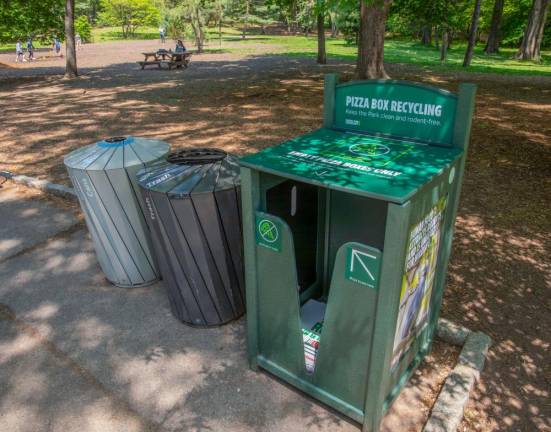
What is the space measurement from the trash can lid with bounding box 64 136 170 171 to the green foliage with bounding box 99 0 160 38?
170ft

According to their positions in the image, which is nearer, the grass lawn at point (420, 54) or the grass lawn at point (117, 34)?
the grass lawn at point (420, 54)

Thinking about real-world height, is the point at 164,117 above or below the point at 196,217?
below

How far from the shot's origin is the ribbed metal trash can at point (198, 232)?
275cm

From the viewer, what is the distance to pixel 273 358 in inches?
106

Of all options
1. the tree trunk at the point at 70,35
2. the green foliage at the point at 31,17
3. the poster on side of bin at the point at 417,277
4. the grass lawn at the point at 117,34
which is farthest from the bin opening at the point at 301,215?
the grass lawn at the point at 117,34

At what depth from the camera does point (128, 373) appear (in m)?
Answer: 2.83

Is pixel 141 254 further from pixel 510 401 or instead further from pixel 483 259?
pixel 483 259

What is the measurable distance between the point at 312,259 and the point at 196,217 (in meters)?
0.92

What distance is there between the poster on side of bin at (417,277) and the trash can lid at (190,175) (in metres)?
1.26

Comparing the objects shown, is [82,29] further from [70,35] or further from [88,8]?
[70,35]

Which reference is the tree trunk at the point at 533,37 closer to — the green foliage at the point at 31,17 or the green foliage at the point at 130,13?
the green foliage at the point at 31,17

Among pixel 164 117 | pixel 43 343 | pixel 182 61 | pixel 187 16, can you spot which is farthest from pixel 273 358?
pixel 187 16

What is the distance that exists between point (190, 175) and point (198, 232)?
1.28 ft

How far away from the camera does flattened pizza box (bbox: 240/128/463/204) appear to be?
1.91 m
